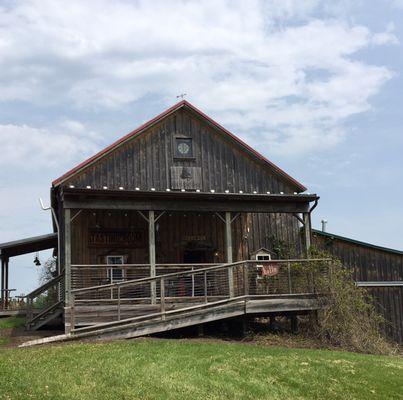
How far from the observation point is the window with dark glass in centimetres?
2194

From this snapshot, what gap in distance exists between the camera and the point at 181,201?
19.1 metres

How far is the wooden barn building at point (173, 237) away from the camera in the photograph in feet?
54.4

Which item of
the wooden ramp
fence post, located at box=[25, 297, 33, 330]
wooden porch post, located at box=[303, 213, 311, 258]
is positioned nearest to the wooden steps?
the wooden ramp

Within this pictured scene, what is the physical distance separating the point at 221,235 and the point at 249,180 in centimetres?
235

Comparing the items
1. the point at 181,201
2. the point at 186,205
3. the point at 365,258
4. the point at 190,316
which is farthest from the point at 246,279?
the point at 365,258

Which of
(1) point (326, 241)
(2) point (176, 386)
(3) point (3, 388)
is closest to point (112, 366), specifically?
(2) point (176, 386)

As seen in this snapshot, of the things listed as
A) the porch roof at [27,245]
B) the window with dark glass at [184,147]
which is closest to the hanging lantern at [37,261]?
the porch roof at [27,245]

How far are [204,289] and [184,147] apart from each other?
7.03 metres

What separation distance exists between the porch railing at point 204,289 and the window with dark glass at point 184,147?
4878 millimetres

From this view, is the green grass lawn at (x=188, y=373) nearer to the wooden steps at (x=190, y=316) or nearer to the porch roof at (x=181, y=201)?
the wooden steps at (x=190, y=316)

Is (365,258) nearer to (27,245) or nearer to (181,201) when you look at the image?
(181,201)

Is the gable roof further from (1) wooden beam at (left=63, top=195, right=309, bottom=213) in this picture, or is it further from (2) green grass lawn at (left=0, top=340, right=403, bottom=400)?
(2) green grass lawn at (left=0, top=340, right=403, bottom=400)

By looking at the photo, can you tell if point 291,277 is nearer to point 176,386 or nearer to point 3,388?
point 176,386

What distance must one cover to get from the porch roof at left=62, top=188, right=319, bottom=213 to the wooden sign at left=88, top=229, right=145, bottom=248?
9.14 ft
